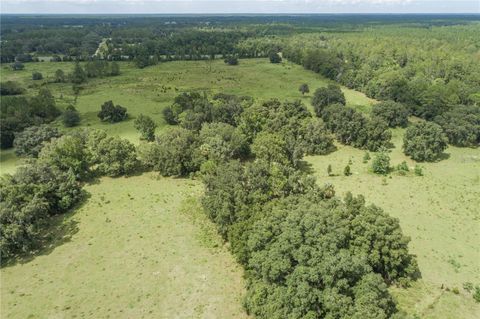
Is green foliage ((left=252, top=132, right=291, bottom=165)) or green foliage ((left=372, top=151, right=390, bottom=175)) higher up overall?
green foliage ((left=252, top=132, right=291, bottom=165))

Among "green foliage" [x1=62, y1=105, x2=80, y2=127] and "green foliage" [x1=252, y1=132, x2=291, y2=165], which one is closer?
"green foliage" [x1=252, y1=132, x2=291, y2=165]

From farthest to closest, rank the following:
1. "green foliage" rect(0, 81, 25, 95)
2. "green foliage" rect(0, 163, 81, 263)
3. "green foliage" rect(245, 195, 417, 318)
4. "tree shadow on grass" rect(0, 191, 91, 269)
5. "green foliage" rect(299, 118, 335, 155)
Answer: "green foliage" rect(0, 81, 25, 95)
"green foliage" rect(299, 118, 335, 155)
"tree shadow on grass" rect(0, 191, 91, 269)
"green foliage" rect(0, 163, 81, 263)
"green foliage" rect(245, 195, 417, 318)

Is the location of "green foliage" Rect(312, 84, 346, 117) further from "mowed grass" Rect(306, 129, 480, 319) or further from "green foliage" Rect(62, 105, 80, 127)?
"green foliage" Rect(62, 105, 80, 127)

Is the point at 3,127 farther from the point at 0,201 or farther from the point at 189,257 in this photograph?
the point at 189,257

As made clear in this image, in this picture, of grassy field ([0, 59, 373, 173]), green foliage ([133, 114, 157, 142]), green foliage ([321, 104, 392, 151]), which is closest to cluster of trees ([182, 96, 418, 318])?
green foliage ([133, 114, 157, 142])

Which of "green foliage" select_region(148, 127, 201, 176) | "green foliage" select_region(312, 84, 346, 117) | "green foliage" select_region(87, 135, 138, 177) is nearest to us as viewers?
"green foliage" select_region(87, 135, 138, 177)

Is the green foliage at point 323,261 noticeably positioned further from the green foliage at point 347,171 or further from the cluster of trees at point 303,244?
the green foliage at point 347,171

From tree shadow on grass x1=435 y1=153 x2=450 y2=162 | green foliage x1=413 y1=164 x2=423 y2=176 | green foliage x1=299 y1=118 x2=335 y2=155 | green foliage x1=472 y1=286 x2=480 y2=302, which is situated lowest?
green foliage x1=472 y1=286 x2=480 y2=302

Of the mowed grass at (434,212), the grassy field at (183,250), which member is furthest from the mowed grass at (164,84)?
the mowed grass at (434,212)
